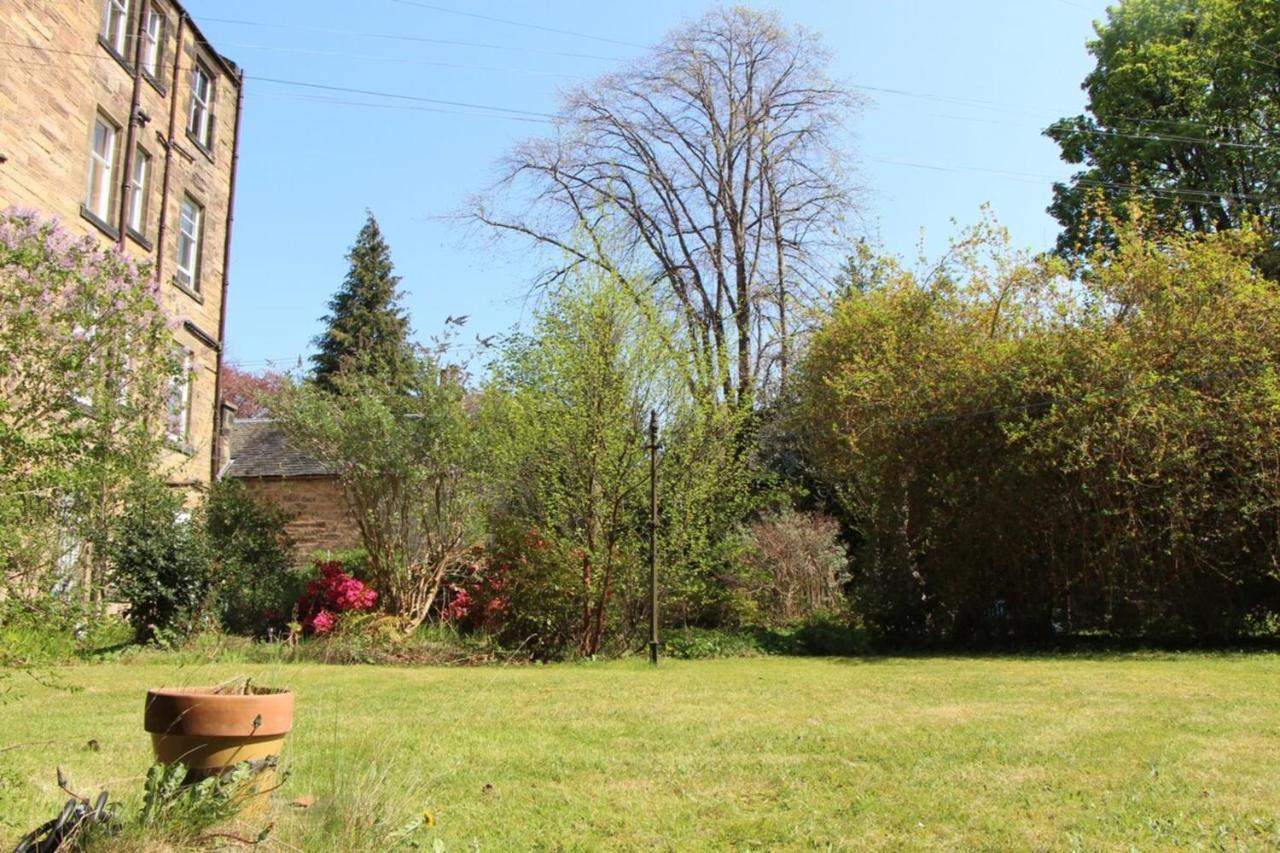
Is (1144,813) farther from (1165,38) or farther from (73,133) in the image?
(1165,38)

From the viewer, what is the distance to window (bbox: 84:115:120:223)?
46.2 ft

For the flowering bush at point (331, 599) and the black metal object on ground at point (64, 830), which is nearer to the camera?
the black metal object on ground at point (64, 830)

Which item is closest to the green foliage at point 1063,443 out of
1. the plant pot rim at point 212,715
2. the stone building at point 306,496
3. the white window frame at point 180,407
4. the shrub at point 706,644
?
the shrub at point 706,644

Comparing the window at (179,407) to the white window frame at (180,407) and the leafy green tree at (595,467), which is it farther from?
the leafy green tree at (595,467)

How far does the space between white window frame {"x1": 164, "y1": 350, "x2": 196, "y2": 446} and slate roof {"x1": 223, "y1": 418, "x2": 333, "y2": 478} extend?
5182 mm

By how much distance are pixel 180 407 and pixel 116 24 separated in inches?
268

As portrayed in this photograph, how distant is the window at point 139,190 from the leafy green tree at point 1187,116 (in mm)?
17914

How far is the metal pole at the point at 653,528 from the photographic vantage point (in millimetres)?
12023

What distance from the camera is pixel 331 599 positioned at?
12.9 m

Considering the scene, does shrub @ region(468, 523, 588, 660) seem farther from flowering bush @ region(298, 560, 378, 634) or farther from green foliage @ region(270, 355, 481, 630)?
flowering bush @ region(298, 560, 378, 634)

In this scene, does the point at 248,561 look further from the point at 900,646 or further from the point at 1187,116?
the point at 1187,116

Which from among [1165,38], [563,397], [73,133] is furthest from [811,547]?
[1165,38]

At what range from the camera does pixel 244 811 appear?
329 cm

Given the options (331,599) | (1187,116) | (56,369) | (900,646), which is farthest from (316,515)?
(1187,116)
